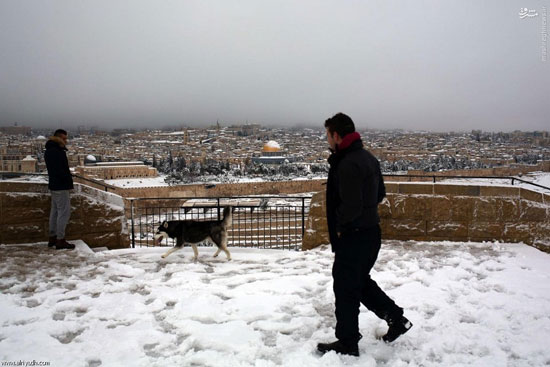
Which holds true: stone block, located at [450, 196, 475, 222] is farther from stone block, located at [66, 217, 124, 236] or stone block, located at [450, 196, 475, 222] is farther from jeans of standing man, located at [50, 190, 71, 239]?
jeans of standing man, located at [50, 190, 71, 239]

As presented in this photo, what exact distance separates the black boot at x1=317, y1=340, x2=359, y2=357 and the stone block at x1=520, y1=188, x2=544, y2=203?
4.92m

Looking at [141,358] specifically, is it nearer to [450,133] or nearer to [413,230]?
[413,230]

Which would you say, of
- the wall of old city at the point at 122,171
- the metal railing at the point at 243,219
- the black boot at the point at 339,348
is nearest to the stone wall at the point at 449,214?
the metal railing at the point at 243,219

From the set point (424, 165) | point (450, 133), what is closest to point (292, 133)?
point (450, 133)

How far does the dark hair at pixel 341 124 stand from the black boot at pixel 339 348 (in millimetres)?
A: 1613

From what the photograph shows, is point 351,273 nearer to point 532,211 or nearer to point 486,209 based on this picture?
point 486,209

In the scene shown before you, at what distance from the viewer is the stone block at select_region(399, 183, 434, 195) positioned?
672 centimetres

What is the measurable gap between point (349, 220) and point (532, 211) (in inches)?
195

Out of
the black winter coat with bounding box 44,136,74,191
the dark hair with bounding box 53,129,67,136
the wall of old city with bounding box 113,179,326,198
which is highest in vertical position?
the dark hair with bounding box 53,129,67,136

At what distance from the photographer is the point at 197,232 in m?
6.00

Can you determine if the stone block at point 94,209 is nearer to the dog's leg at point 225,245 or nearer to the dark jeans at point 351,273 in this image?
the dog's leg at point 225,245

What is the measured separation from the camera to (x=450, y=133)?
8150cm

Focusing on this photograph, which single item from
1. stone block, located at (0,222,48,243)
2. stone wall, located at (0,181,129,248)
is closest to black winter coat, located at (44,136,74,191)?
stone wall, located at (0,181,129,248)

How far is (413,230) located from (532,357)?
12.5ft
